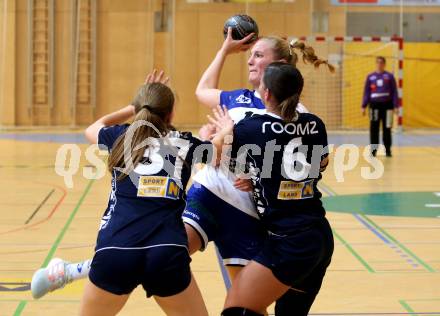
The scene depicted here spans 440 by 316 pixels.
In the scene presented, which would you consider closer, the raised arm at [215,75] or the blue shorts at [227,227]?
the blue shorts at [227,227]

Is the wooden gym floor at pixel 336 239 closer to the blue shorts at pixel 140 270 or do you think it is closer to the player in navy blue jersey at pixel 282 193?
the player in navy blue jersey at pixel 282 193

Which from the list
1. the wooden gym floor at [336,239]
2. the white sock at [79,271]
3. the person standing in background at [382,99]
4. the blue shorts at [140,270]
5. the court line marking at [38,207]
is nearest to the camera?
the blue shorts at [140,270]

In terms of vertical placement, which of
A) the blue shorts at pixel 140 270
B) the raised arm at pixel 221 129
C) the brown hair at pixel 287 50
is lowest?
the blue shorts at pixel 140 270

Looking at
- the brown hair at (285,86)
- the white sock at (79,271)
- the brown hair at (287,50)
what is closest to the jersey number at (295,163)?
the brown hair at (285,86)

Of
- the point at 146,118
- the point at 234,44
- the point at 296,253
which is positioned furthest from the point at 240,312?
the point at 234,44

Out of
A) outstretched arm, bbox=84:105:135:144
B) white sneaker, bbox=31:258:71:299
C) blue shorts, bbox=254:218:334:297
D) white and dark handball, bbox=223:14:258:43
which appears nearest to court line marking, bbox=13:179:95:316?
white sneaker, bbox=31:258:71:299

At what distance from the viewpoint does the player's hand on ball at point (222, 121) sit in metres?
4.41

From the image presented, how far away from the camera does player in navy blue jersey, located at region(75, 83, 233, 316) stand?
13.3ft

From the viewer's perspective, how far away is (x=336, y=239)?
8.71m

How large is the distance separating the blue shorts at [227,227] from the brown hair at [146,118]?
70 cm

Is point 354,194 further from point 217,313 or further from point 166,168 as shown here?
point 166,168

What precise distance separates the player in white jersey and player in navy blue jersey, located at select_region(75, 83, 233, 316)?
1.43ft

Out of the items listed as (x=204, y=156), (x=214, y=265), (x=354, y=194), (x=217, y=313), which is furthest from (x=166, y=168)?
(x=354, y=194)

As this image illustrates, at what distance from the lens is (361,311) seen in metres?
6.05
